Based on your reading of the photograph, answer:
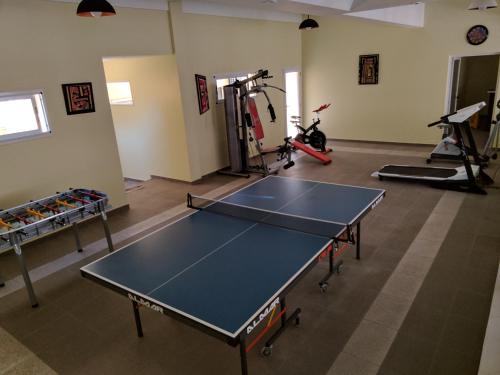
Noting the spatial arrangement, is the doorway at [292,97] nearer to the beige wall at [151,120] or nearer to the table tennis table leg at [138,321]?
the beige wall at [151,120]

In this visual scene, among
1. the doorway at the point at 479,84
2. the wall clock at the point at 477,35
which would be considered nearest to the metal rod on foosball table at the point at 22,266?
the wall clock at the point at 477,35

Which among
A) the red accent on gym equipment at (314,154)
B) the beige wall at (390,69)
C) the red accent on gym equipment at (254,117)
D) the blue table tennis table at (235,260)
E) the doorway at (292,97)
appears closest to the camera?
the blue table tennis table at (235,260)

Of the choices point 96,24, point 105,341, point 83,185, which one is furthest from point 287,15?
point 105,341

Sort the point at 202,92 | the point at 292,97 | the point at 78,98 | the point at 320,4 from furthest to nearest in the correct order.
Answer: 1. the point at 292,97
2. the point at 202,92
3. the point at 78,98
4. the point at 320,4

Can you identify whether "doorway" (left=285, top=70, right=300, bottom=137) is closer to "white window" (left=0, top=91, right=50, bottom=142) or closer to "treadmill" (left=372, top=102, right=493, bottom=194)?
"treadmill" (left=372, top=102, right=493, bottom=194)

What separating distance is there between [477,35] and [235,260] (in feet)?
26.8

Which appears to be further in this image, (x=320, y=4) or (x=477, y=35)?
(x=477, y=35)

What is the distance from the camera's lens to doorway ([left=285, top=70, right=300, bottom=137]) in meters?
10.1

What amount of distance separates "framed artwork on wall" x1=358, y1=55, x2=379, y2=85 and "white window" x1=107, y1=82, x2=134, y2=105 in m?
5.77

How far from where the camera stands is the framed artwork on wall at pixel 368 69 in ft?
30.7

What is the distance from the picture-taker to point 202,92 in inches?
281

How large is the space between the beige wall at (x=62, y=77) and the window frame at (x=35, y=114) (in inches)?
2.2

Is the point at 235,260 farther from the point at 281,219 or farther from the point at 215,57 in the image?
the point at 215,57

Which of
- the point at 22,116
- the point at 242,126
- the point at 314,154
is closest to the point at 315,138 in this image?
the point at 314,154
